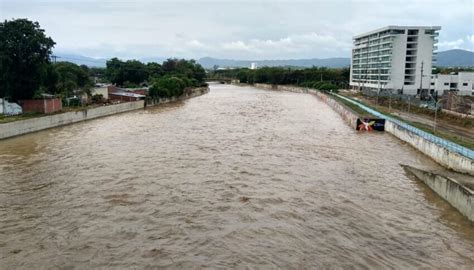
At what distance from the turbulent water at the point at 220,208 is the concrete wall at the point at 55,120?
211cm

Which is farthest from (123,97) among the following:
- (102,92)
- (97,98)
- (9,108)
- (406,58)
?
(406,58)

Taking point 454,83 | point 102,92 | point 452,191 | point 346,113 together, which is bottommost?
point 452,191

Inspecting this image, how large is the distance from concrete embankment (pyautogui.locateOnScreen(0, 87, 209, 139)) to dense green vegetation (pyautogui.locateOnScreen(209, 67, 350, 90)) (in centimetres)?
5374

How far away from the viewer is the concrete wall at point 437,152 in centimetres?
1945

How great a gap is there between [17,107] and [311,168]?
27382 millimetres

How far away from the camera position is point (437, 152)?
2338cm

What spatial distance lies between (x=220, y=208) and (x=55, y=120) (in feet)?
84.9

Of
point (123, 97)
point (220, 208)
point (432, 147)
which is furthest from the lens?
point (123, 97)

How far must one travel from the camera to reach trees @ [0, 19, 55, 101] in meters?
35.8

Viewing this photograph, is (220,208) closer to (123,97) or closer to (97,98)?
(97,98)

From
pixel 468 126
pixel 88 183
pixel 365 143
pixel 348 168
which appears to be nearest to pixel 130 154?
pixel 88 183

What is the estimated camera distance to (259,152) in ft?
84.4

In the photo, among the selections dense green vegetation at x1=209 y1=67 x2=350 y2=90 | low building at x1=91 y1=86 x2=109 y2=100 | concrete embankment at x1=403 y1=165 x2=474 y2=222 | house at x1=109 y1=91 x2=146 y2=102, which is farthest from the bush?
dense green vegetation at x1=209 y1=67 x2=350 y2=90

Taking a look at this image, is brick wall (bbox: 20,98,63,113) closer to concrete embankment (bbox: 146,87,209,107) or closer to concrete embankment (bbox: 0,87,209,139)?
concrete embankment (bbox: 0,87,209,139)
